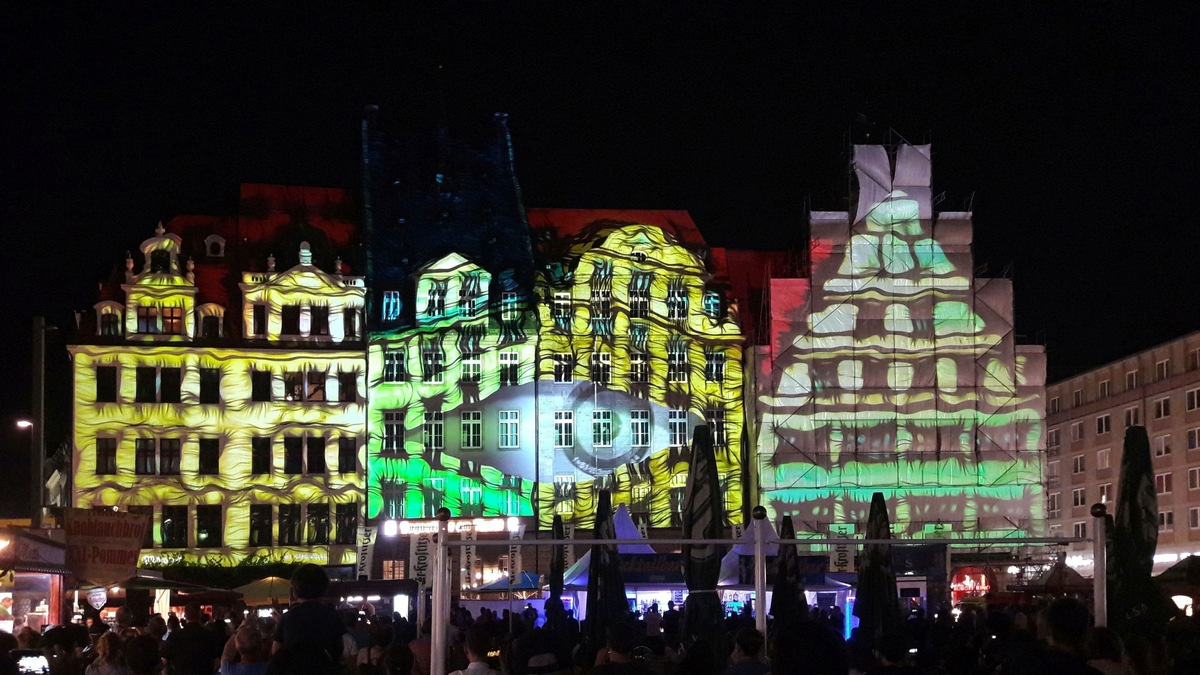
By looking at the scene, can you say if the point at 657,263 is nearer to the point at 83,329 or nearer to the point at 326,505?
the point at 326,505

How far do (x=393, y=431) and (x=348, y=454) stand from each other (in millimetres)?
1764

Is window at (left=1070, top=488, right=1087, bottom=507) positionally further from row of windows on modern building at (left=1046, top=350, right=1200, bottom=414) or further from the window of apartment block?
the window of apartment block

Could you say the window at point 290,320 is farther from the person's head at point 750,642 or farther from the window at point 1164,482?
the person's head at point 750,642

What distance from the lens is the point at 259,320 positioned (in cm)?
5856

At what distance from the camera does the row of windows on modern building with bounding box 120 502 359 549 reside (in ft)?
185

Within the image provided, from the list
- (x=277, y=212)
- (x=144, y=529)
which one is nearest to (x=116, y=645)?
(x=144, y=529)

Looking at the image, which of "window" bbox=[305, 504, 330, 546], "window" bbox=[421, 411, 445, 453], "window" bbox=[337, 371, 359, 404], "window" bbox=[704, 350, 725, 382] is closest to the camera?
"window" bbox=[305, 504, 330, 546]

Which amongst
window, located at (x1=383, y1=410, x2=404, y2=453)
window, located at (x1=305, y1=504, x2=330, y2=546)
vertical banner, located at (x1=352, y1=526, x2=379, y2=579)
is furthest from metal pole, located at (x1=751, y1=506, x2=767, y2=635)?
window, located at (x1=383, y1=410, x2=404, y2=453)

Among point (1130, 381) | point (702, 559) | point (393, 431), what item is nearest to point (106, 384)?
point (393, 431)

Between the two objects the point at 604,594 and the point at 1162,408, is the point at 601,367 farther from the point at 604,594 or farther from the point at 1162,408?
the point at 604,594

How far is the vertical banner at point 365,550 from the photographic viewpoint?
1746 inches

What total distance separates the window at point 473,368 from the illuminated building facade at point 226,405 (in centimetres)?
363

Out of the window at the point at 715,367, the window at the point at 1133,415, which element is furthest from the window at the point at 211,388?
the window at the point at 1133,415

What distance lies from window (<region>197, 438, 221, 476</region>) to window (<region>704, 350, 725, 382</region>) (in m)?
17.9
